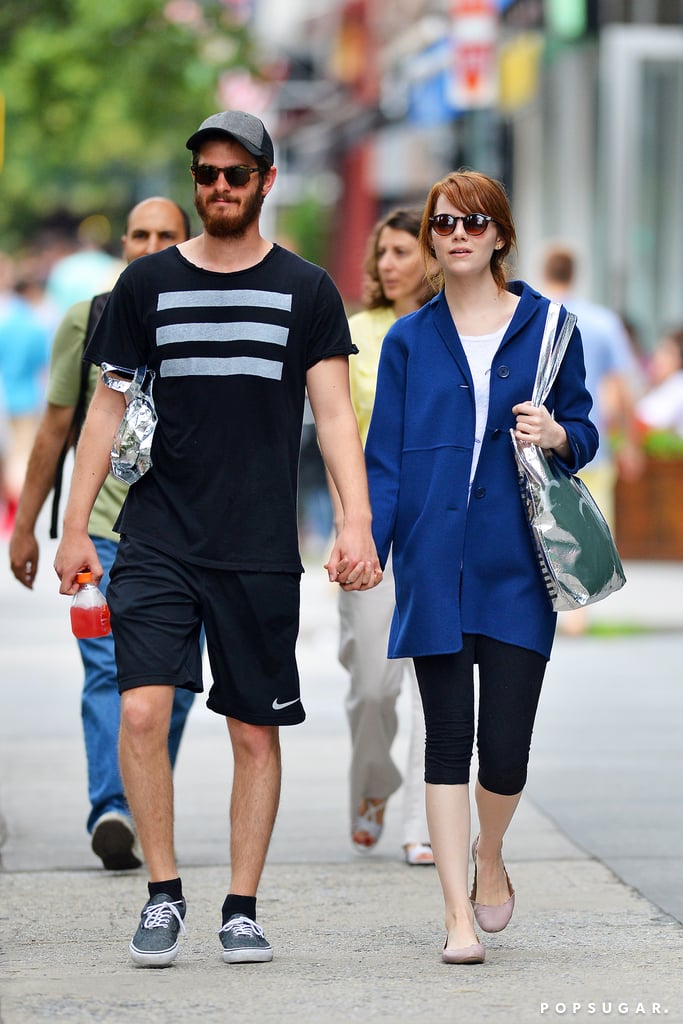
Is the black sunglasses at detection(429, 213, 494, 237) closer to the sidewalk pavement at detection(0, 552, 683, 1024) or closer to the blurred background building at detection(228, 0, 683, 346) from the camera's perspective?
Answer: the sidewalk pavement at detection(0, 552, 683, 1024)

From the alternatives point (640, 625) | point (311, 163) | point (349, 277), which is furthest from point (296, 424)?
point (311, 163)

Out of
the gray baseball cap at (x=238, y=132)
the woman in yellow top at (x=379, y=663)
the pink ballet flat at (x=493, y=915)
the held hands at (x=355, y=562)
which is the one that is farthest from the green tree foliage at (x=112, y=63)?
the pink ballet flat at (x=493, y=915)

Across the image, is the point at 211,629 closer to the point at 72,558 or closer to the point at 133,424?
the point at 72,558

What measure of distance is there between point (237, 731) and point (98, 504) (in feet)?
4.63

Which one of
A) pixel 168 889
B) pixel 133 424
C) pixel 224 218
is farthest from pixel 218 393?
pixel 168 889

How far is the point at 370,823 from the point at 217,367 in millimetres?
1998

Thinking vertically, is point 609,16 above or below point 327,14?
below

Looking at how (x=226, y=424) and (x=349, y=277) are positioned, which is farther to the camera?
(x=349, y=277)

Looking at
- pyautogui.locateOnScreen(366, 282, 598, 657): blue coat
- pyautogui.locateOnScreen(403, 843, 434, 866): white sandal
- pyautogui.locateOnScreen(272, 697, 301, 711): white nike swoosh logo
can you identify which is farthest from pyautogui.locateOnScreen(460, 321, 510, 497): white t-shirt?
pyautogui.locateOnScreen(403, 843, 434, 866): white sandal

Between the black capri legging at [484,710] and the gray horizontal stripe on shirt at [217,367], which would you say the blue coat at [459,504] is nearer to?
the black capri legging at [484,710]

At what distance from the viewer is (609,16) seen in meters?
20.2

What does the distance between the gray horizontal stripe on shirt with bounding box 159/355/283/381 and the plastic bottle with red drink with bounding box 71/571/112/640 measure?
1.86ft

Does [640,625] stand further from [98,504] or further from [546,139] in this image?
[546,139]

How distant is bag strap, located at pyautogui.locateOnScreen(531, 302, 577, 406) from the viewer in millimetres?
5160
